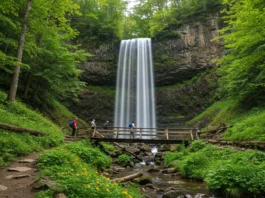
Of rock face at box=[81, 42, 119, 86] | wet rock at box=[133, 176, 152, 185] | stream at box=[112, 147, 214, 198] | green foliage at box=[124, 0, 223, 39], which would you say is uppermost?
green foliage at box=[124, 0, 223, 39]

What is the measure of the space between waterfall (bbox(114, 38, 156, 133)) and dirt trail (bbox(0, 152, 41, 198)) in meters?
21.1

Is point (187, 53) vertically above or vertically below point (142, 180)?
above

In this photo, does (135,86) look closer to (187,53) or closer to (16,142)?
(187,53)

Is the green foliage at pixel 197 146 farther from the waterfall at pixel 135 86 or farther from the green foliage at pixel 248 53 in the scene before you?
the waterfall at pixel 135 86

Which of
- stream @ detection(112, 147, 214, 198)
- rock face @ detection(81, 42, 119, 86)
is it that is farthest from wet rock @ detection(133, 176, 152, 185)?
rock face @ detection(81, 42, 119, 86)

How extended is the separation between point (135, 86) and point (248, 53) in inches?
637

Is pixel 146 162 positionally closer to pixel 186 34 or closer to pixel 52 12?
pixel 52 12

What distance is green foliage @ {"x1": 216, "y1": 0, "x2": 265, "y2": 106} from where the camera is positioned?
10853 millimetres

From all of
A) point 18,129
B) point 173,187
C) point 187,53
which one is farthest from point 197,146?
point 187,53

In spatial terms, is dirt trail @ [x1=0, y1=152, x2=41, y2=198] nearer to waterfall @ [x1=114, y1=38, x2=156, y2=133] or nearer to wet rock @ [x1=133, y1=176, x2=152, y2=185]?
wet rock @ [x1=133, y1=176, x2=152, y2=185]

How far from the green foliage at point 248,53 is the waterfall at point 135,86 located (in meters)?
10.1

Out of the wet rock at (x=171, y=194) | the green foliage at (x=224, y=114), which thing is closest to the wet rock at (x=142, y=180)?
the wet rock at (x=171, y=194)

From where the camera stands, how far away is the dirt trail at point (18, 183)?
4.26m

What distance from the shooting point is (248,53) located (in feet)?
47.5
